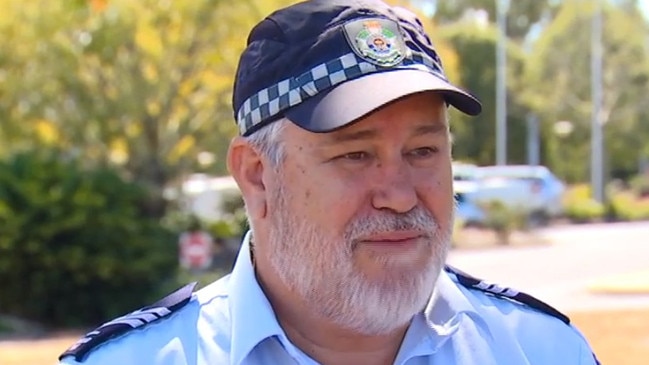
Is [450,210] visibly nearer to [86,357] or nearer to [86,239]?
[86,357]

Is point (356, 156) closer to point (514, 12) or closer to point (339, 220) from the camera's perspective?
point (339, 220)

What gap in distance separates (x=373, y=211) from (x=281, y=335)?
0.28 m

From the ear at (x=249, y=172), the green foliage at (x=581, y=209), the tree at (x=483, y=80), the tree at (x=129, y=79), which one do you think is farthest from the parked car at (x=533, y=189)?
the ear at (x=249, y=172)

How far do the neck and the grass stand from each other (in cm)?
777

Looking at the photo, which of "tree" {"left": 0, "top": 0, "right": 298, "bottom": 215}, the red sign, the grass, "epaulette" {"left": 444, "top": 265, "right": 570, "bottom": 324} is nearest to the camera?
"epaulette" {"left": 444, "top": 265, "right": 570, "bottom": 324}

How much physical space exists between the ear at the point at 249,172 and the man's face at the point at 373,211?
85 mm

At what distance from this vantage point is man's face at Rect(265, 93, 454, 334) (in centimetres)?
187

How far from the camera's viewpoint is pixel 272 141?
197 cm

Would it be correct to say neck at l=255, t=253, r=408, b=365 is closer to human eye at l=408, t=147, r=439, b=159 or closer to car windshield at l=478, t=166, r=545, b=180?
human eye at l=408, t=147, r=439, b=159

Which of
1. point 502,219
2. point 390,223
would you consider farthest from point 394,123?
point 502,219

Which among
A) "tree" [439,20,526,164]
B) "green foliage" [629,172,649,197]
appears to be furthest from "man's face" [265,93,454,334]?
"tree" [439,20,526,164]

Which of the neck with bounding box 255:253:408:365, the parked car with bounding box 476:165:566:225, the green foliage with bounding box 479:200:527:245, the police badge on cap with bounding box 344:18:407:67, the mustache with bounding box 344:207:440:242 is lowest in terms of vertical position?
the parked car with bounding box 476:165:566:225

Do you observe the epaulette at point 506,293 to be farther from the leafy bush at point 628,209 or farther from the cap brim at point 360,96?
the leafy bush at point 628,209

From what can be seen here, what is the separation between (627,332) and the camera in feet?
36.5
